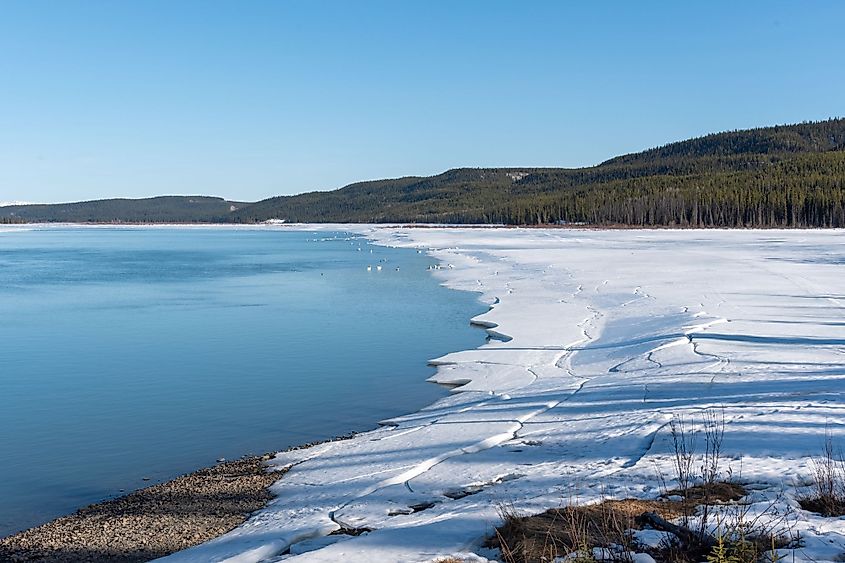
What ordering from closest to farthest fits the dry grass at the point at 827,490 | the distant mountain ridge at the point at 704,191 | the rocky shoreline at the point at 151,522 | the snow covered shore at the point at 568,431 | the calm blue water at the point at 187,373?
the dry grass at the point at 827,490 < the snow covered shore at the point at 568,431 < the rocky shoreline at the point at 151,522 < the calm blue water at the point at 187,373 < the distant mountain ridge at the point at 704,191

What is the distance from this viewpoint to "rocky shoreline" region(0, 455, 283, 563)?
6297 mm

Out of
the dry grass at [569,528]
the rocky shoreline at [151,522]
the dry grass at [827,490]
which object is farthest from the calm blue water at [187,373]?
the dry grass at [827,490]

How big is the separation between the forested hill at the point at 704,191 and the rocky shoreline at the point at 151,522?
85.1 meters

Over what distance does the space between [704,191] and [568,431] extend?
99.9 meters

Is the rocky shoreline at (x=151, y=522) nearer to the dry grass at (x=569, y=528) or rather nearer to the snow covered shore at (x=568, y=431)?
the snow covered shore at (x=568, y=431)

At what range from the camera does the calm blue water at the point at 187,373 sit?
29.2 feet

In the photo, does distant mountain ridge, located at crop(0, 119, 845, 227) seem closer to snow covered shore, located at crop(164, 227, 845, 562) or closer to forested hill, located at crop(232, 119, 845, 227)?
forested hill, located at crop(232, 119, 845, 227)

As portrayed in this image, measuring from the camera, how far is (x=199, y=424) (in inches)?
407

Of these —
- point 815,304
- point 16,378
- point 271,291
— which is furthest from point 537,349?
point 271,291

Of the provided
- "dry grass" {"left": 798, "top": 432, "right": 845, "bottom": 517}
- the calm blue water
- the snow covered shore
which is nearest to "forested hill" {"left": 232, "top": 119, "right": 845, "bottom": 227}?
the calm blue water

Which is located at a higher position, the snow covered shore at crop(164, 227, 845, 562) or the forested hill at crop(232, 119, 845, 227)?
the forested hill at crop(232, 119, 845, 227)

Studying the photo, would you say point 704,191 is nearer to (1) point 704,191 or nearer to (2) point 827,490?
(1) point 704,191

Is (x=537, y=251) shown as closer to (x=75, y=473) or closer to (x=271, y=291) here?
(x=271, y=291)

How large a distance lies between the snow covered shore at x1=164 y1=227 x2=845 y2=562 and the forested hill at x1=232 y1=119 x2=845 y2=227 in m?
75.0
